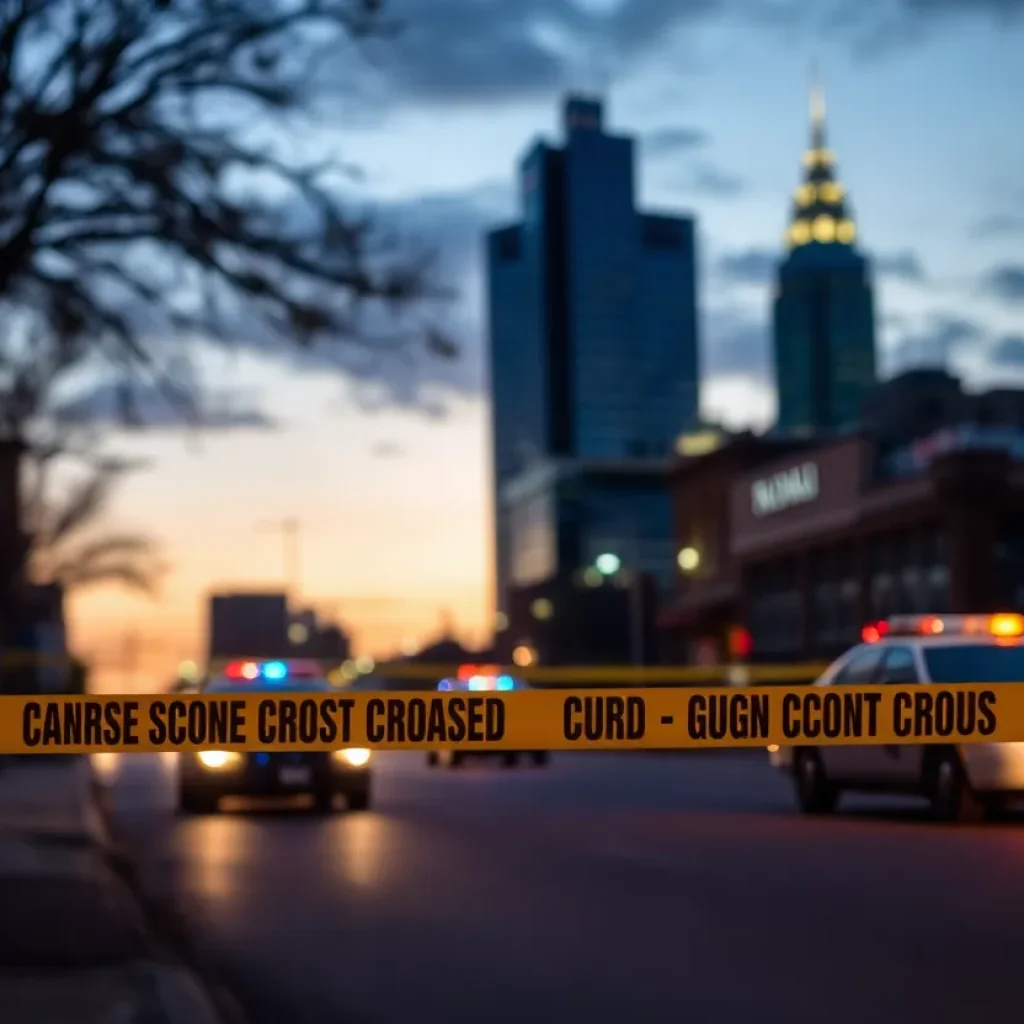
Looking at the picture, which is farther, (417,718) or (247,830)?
(247,830)

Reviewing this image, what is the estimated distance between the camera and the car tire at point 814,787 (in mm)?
20297

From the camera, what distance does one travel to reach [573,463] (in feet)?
538

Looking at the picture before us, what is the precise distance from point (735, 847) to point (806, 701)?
24.7ft

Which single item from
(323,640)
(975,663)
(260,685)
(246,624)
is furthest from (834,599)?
(323,640)

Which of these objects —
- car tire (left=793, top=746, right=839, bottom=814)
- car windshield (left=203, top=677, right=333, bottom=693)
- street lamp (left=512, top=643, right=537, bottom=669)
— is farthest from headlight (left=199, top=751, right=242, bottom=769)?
street lamp (left=512, top=643, right=537, bottom=669)

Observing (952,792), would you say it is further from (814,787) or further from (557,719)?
(557,719)

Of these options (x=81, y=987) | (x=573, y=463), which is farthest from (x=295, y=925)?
(x=573, y=463)

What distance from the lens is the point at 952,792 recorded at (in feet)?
60.4

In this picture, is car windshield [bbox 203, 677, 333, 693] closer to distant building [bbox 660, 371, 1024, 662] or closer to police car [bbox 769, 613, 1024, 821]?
police car [bbox 769, 613, 1024, 821]

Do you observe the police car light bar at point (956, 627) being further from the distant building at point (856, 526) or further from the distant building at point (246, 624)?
the distant building at point (246, 624)

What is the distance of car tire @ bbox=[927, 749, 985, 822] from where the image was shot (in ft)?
60.1

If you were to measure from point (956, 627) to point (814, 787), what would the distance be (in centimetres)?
217

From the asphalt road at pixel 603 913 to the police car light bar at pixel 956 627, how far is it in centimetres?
178

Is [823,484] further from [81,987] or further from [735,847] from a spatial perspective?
[81,987]
